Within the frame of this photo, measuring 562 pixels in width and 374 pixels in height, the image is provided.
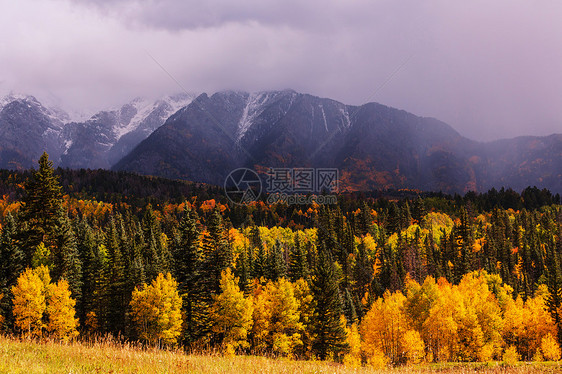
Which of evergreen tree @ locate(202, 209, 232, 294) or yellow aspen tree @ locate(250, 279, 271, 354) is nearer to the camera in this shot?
evergreen tree @ locate(202, 209, 232, 294)

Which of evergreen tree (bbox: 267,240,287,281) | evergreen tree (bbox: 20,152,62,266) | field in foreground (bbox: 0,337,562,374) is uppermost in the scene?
evergreen tree (bbox: 20,152,62,266)

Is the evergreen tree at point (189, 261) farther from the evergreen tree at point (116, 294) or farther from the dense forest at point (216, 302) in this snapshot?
the evergreen tree at point (116, 294)

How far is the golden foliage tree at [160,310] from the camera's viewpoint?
48.7m

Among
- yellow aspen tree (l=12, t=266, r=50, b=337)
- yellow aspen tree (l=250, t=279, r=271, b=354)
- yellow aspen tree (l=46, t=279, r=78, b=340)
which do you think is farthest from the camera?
yellow aspen tree (l=250, t=279, r=271, b=354)

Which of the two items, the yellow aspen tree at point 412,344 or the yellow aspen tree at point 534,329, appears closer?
the yellow aspen tree at point 412,344

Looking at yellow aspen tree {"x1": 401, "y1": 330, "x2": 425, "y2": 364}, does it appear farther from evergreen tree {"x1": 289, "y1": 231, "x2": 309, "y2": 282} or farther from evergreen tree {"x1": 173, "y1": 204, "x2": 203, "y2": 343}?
evergreen tree {"x1": 173, "y1": 204, "x2": 203, "y2": 343}

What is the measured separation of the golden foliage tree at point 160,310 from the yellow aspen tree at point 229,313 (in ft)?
17.8

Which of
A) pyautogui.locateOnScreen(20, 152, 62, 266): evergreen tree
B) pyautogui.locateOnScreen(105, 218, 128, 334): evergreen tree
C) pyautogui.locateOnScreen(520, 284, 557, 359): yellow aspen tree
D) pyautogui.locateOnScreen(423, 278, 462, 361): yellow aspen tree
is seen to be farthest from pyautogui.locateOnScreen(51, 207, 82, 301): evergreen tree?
pyautogui.locateOnScreen(520, 284, 557, 359): yellow aspen tree

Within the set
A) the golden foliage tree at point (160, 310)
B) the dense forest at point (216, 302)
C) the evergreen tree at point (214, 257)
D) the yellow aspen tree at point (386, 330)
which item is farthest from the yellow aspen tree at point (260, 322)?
the yellow aspen tree at point (386, 330)

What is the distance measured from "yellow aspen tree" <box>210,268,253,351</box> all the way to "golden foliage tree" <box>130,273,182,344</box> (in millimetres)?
5417

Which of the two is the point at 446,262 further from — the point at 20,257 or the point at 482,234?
the point at 20,257

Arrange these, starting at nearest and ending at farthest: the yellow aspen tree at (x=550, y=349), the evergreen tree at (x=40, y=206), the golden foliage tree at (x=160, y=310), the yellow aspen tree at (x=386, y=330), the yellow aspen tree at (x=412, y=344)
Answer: the evergreen tree at (x=40, y=206) → the golden foliage tree at (x=160, y=310) → the yellow aspen tree at (x=412, y=344) → the yellow aspen tree at (x=550, y=349) → the yellow aspen tree at (x=386, y=330)

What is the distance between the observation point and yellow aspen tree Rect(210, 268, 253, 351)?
4669cm

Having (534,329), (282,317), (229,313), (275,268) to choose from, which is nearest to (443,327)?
(534,329)
